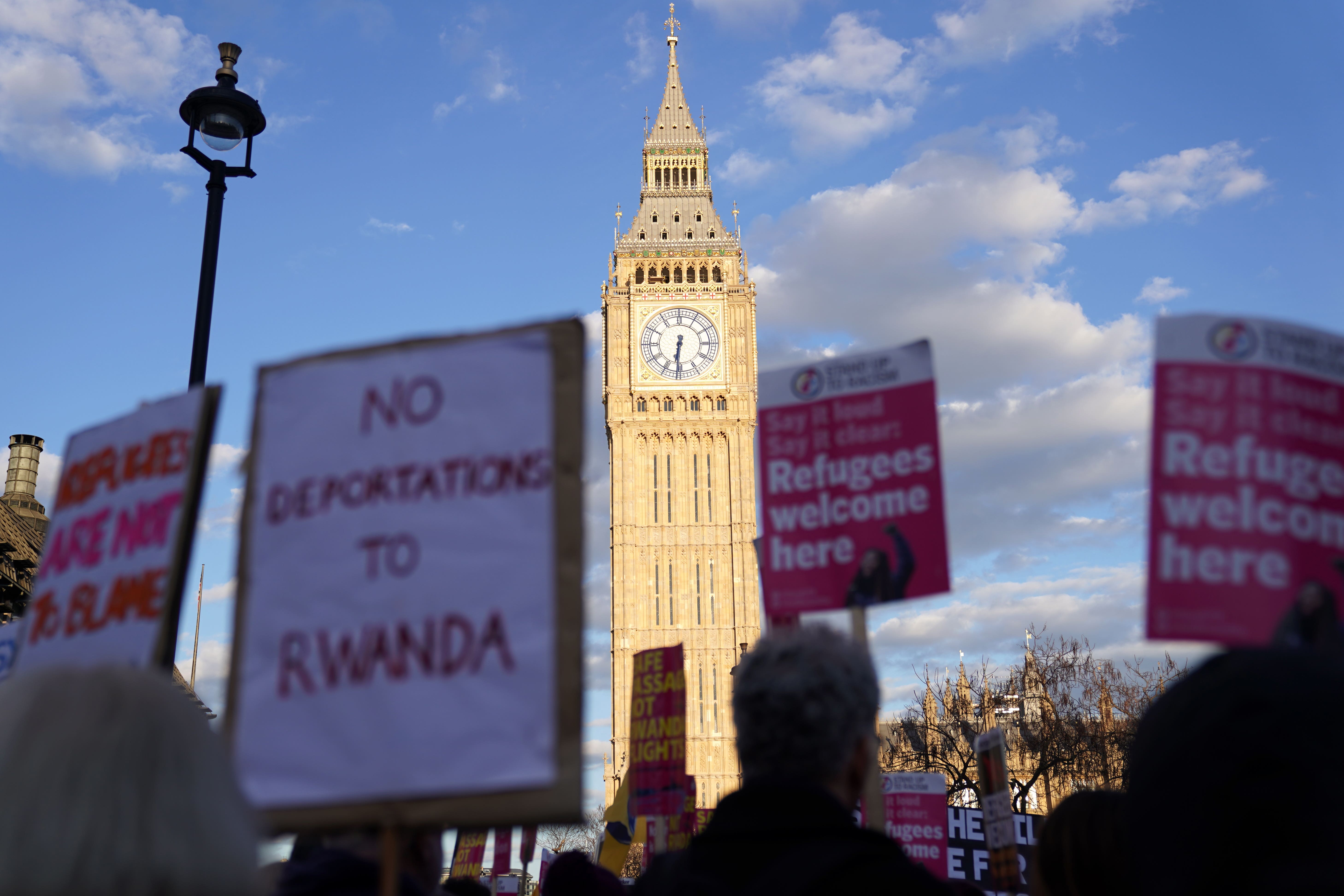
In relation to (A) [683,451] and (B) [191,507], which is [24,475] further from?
(B) [191,507]

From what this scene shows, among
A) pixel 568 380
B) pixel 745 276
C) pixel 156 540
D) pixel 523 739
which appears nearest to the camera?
pixel 523 739

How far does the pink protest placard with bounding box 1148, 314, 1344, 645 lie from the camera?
8.71 ft

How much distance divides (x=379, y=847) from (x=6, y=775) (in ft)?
4.18

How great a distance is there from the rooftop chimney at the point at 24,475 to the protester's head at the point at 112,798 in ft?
124

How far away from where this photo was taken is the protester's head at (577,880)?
4.37 m

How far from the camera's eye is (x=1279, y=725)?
1445 mm

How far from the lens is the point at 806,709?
2416 millimetres

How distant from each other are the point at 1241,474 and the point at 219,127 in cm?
612

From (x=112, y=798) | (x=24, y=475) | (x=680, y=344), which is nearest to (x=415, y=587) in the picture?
(x=112, y=798)

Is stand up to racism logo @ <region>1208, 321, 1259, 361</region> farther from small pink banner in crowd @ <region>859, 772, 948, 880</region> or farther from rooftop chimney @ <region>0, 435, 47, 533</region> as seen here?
rooftop chimney @ <region>0, 435, 47, 533</region>

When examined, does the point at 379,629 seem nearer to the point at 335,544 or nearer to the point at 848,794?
the point at 335,544

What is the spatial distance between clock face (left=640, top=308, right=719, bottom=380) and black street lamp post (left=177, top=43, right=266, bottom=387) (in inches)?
1653

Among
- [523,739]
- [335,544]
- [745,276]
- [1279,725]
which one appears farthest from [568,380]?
[745,276]

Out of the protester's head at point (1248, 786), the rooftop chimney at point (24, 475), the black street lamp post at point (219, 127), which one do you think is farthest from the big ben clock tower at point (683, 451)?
the protester's head at point (1248, 786)
